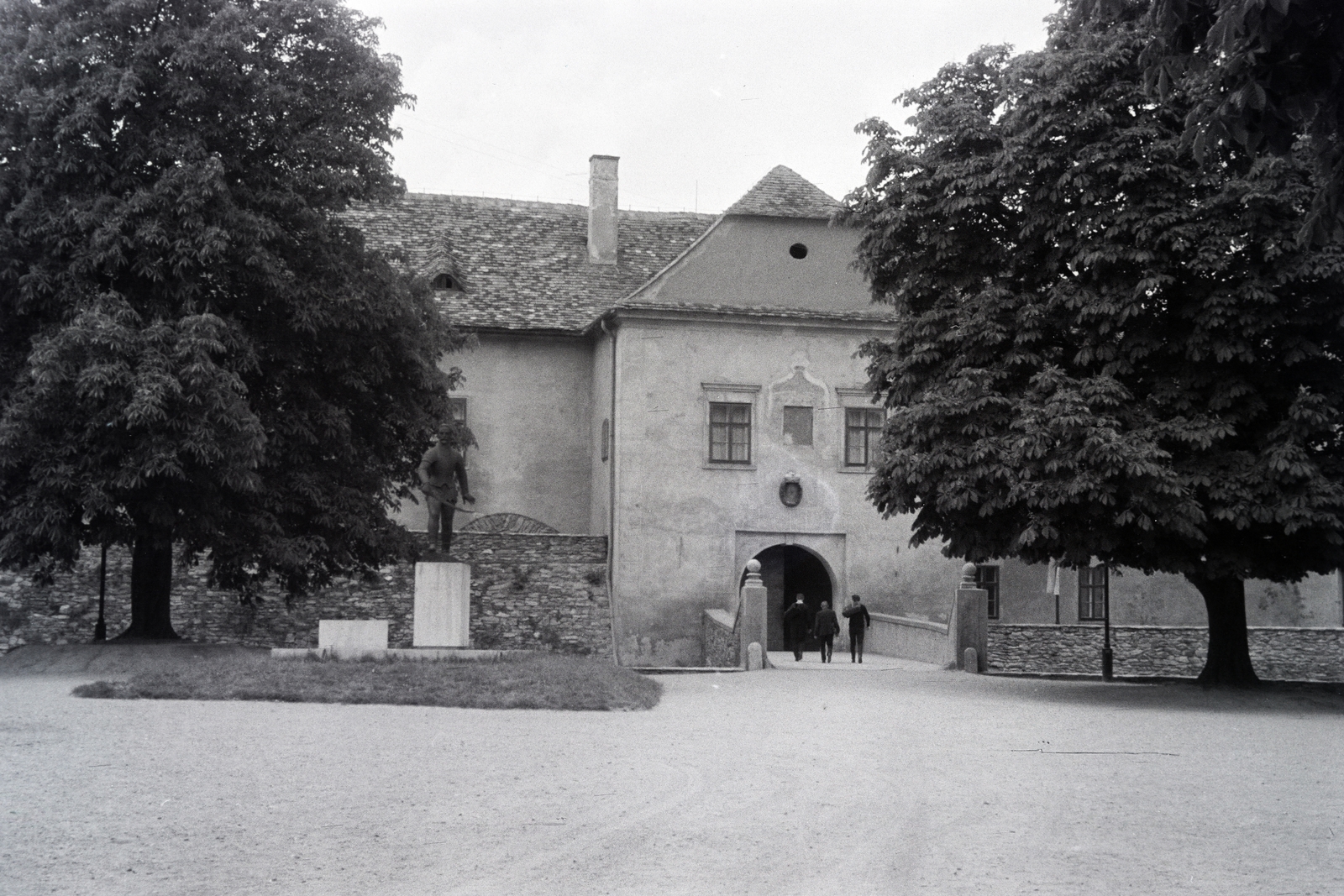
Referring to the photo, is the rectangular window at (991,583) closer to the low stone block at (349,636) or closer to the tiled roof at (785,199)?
the tiled roof at (785,199)

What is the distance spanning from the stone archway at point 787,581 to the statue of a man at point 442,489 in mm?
14371

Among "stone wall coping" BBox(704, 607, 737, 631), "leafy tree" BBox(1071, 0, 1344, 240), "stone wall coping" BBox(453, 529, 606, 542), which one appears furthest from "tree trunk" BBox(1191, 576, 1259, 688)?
"leafy tree" BBox(1071, 0, 1344, 240)

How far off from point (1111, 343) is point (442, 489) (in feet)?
36.6

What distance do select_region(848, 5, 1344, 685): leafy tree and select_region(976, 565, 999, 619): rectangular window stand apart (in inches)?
516

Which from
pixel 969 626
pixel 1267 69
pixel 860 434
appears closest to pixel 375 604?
pixel 860 434

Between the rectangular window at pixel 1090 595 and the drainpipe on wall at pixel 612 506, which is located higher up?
the drainpipe on wall at pixel 612 506

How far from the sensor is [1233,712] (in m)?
19.2

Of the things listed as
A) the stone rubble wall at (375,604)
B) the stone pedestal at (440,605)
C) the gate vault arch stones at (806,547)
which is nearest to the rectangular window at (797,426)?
the gate vault arch stones at (806,547)

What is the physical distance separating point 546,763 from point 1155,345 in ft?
39.6

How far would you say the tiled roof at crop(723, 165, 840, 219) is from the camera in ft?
108

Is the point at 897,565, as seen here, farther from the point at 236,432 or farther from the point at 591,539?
the point at 236,432

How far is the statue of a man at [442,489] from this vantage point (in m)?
24.2

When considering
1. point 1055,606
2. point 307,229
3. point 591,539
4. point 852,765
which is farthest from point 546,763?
point 1055,606

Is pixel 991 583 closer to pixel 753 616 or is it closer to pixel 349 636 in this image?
pixel 753 616
